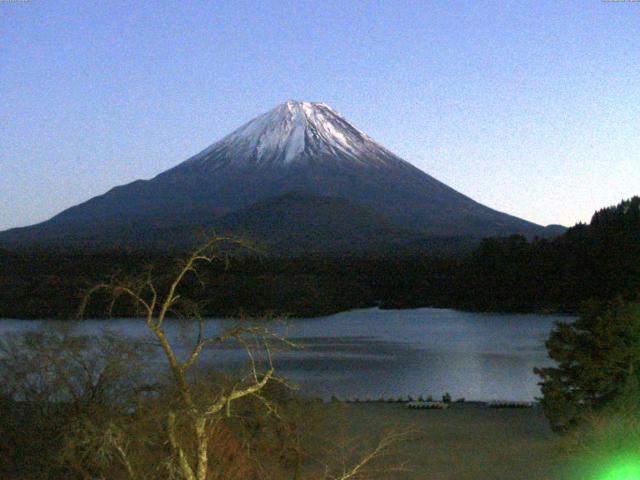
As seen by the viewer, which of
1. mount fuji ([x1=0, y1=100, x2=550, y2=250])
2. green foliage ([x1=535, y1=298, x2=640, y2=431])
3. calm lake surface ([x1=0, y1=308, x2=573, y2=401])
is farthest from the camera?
mount fuji ([x1=0, y1=100, x2=550, y2=250])

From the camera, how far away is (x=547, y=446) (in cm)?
927

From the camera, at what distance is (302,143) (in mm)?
66062

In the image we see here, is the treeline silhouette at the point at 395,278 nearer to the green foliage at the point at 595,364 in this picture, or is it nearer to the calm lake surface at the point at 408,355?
the calm lake surface at the point at 408,355

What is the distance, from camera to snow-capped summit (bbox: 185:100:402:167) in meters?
64.9

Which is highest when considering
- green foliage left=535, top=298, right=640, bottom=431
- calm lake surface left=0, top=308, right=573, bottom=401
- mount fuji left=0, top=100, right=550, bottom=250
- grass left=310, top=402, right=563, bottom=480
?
mount fuji left=0, top=100, right=550, bottom=250

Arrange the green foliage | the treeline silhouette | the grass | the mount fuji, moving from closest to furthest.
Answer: the grass < the green foliage < the treeline silhouette < the mount fuji

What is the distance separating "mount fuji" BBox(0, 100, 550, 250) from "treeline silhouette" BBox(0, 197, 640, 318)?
26.1 ft

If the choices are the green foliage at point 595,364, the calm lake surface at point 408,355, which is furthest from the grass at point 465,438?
the calm lake surface at point 408,355

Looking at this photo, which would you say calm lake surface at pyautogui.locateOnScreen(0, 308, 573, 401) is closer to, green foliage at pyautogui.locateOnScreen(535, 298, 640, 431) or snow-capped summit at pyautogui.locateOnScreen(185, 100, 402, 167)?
green foliage at pyautogui.locateOnScreen(535, 298, 640, 431)

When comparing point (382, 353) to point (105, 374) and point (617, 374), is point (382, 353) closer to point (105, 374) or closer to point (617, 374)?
point (617, 374)

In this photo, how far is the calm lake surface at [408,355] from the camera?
15609 mm

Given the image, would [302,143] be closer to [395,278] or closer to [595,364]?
[395,278]

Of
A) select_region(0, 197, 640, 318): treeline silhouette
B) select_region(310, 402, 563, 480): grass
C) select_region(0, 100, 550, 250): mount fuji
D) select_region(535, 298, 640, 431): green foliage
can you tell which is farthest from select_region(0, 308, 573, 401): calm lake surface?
select_region(0, 100, 550, 250): mount fuji

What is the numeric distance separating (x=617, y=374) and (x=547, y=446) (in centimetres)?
102
